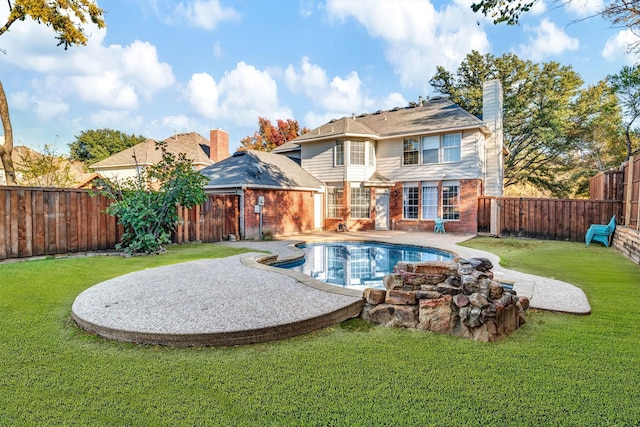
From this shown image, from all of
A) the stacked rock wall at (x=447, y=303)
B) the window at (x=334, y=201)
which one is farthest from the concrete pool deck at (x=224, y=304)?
the window at (x=334, y=201)

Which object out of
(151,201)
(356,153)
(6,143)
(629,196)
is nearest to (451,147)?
(356,153)

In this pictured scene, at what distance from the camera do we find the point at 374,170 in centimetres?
1780

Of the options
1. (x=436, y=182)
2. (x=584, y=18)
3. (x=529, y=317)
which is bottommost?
(x=529, y=317)

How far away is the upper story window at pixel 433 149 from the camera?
15766 mm

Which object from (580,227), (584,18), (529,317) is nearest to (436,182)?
(580,227)

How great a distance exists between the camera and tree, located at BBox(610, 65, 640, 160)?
14.5 m

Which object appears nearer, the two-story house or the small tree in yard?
the small tree in yard

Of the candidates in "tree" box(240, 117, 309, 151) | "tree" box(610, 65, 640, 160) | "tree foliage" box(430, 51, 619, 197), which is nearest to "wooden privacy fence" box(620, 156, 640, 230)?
"tree" box(610, 65, 640, 160)

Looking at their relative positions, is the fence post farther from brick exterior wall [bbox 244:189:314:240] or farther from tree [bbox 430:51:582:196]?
brick exterior wall [bbox 244:189:314:240]

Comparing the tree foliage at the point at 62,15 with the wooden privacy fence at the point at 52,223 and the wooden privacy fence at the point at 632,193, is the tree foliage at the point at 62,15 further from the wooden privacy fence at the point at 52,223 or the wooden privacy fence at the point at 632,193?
the wooden privacy fence at the point at 632,193

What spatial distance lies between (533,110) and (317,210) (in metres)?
16.1

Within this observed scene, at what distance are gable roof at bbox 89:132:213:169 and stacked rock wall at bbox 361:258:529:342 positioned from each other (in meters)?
21.4

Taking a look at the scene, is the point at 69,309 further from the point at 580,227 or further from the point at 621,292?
the point at 580,227

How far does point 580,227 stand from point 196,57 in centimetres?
1859
